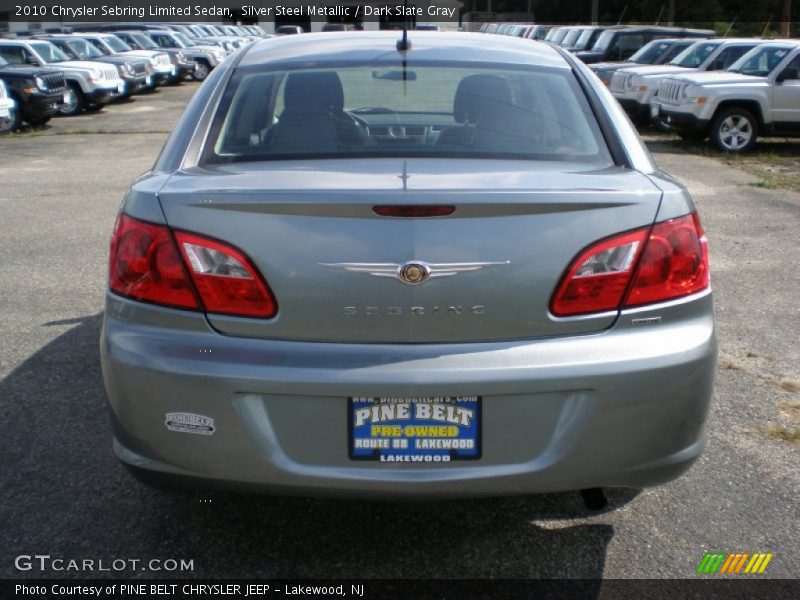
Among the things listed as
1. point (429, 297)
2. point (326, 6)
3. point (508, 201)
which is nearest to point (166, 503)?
point (429, 297)

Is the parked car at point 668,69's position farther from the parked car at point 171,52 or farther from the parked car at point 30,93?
the parked car at point 171,52

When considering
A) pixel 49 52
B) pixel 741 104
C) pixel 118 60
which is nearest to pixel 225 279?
pixel 741 104

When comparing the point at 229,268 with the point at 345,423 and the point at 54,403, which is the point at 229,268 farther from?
the point at 54,403

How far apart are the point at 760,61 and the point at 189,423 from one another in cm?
1465

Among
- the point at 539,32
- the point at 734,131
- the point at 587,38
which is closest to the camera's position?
the point at 734,131

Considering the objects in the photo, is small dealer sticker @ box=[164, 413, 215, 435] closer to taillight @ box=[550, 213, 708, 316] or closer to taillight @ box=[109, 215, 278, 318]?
taillight @ box=[109, 215, 278, 318]

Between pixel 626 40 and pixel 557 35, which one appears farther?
pixel 557 35

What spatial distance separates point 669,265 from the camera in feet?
9.46

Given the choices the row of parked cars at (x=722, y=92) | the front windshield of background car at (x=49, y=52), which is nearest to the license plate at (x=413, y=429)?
the row of parked cars at (x=722, y=92)

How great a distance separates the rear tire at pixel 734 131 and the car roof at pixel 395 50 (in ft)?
36.5

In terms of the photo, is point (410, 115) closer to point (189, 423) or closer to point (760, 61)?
point (189, 423)

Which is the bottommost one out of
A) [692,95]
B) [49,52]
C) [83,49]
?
[83,49]

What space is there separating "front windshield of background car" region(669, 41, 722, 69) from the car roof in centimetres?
1445

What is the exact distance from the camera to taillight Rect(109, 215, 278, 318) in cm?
275
